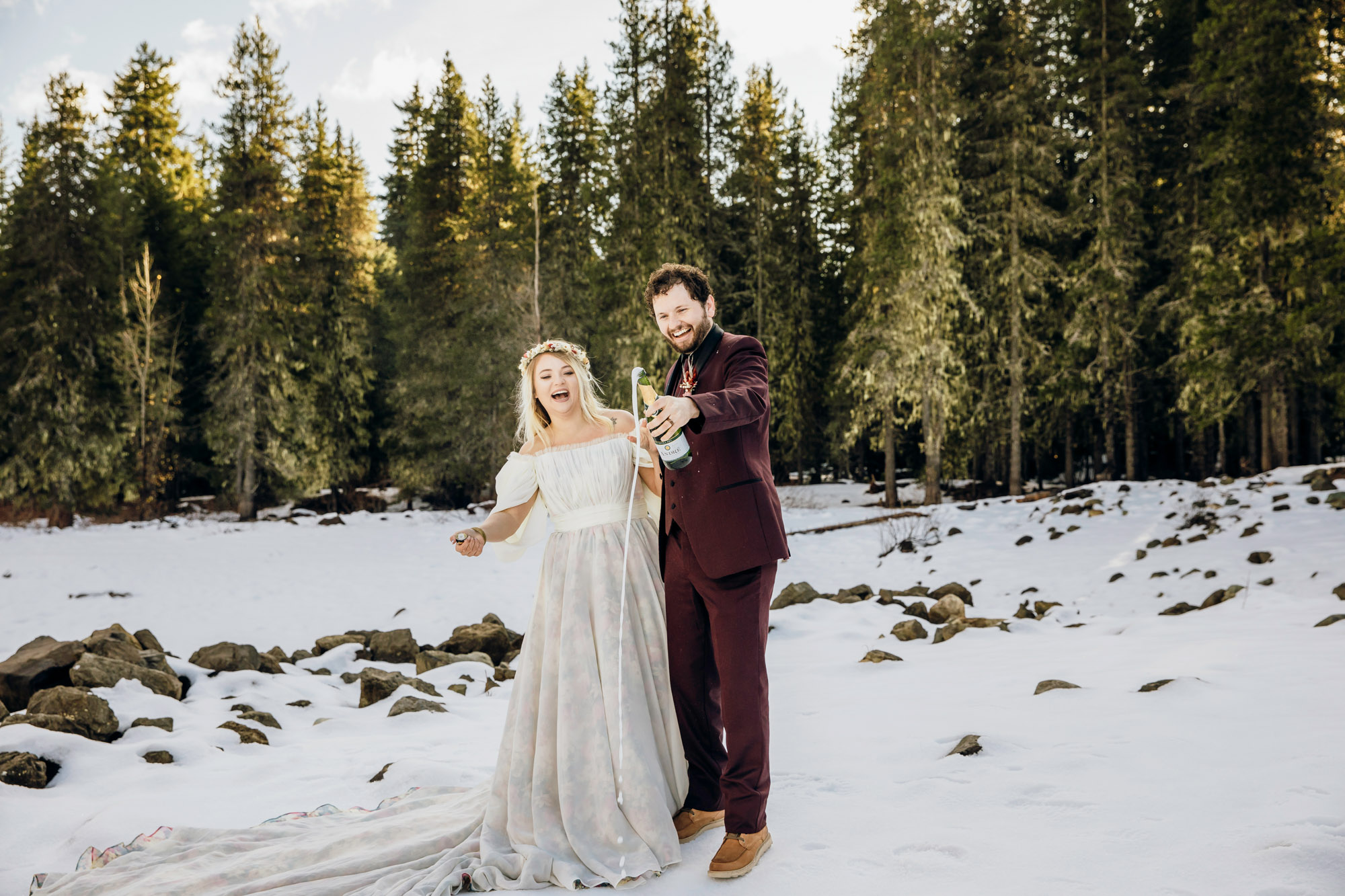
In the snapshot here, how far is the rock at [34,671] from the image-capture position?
5.43 metres

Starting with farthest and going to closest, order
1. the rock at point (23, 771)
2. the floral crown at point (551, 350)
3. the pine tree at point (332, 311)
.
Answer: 1. the pine tree at point (332, 311)
2. the rock at point (23, 771)
3. the floral crown at point (551, 350)

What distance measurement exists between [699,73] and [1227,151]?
1093 cm

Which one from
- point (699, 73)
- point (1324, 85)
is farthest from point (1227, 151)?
point (699, 73)

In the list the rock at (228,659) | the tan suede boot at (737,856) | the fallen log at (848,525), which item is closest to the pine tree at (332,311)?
the fallen log at (848,525)

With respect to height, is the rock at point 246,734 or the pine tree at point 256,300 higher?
the pine tree at point 256,300

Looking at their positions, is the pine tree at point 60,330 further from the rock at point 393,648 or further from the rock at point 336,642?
the rock at point 393,648

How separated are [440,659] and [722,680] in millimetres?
4763

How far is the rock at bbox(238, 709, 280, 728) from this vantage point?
543cm

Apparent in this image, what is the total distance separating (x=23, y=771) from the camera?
4020mm

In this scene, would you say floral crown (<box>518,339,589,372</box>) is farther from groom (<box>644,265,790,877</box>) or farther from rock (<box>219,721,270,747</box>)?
rock (<box>219,721,270,747</box>)

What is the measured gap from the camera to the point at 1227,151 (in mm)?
14852

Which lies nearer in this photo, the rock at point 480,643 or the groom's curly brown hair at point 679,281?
the groom's curly brown hair at point 679,281

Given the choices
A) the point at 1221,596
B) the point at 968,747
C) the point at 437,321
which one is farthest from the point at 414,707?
the point at 437,321

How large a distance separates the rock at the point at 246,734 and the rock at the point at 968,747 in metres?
4.03
